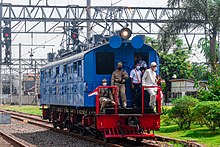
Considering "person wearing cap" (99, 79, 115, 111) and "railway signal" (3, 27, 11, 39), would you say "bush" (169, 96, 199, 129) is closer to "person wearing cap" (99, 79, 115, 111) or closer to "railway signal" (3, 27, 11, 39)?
"person wearing cap" (99, 79, 115, 111)

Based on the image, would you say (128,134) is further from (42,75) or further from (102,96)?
(42,75)

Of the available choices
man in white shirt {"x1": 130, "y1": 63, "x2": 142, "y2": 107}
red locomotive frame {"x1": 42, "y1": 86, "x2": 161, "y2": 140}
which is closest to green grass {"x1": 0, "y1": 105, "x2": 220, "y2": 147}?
→ red locomotive frame {"x1": 42, "y1": 86, "x2": 161, "y2": 140}

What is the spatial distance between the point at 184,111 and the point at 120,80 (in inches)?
158

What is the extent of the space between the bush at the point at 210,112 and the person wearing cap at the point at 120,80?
278 centimetres

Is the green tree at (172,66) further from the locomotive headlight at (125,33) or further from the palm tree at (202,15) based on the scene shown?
the locomotive headlight at (125,33)

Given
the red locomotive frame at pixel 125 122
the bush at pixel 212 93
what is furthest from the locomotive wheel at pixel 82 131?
the bush at pixel 212 93

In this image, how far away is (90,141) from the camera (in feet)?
62.6

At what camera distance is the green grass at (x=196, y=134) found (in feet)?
55.3

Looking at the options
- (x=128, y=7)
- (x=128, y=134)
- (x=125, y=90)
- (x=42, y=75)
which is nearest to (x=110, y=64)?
(x=125, y=90)

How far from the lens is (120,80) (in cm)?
1753

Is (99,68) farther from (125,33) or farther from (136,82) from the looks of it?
(125,33)

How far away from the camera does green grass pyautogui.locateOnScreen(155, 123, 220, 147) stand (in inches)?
664

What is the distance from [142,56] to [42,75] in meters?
10.5

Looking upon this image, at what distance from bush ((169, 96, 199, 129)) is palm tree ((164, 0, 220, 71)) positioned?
8.10 metres
